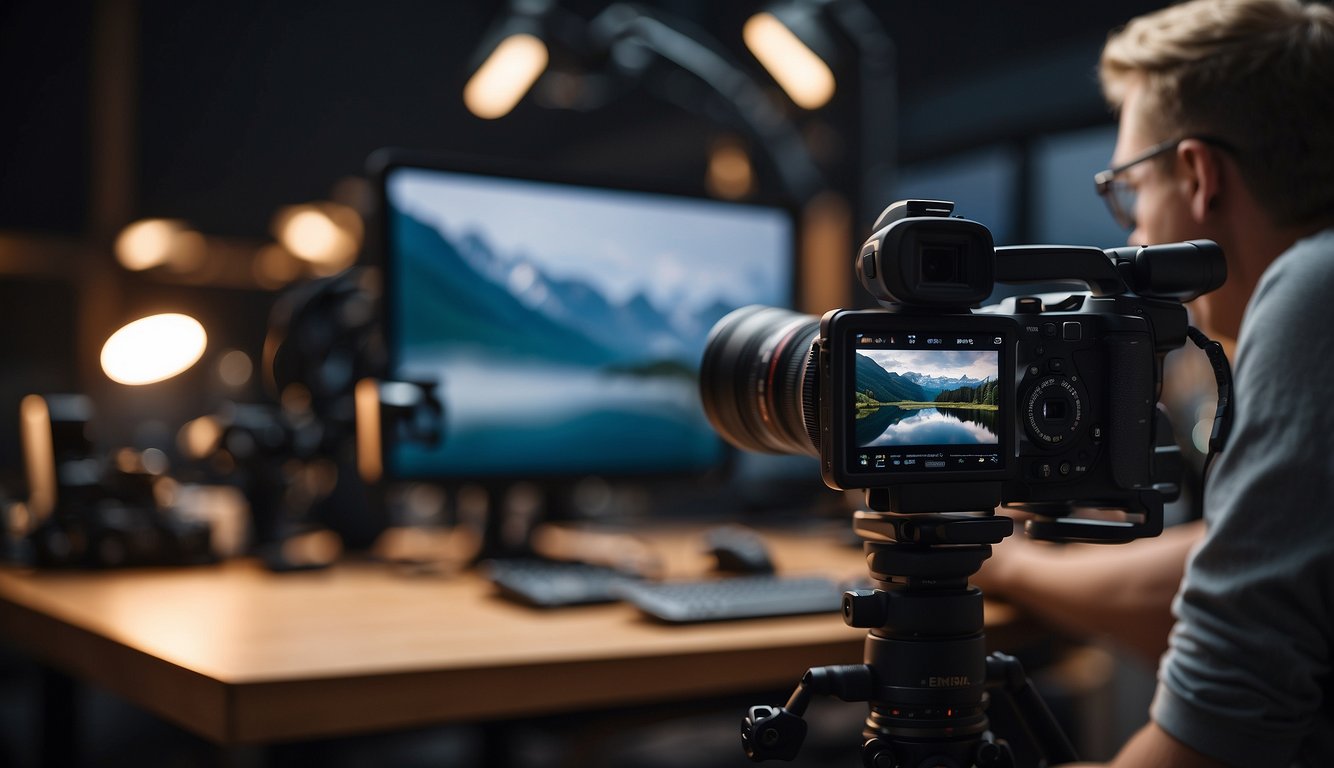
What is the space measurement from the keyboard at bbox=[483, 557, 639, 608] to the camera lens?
37 centimetres

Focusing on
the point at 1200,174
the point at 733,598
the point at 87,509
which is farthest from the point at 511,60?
the point at 1200,174

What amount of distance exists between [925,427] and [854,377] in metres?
0.06

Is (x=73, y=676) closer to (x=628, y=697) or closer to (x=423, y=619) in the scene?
(x=423, y=619)

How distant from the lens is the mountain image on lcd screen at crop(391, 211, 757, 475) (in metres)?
1.40

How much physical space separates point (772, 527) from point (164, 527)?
1.00 m

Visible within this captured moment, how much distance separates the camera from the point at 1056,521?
2.52 ft

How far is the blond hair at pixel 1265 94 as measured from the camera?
95 cm

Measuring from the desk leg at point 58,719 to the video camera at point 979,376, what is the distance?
1.13m

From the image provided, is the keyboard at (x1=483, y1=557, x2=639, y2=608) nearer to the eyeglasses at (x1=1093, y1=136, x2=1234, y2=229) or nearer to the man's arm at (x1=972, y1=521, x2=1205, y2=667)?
the man's arm at (x1=972, y1=521, x2=1205, y2=667)

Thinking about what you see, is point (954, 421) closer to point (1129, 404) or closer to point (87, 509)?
point (1129, 404)

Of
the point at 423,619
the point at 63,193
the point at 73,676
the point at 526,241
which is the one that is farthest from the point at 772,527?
the point at 63,193

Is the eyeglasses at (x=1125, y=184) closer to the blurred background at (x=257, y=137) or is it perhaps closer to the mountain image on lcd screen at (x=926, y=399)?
the mountain image on lcd screen at (x=926, y=399)

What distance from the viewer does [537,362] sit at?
4.86 ft

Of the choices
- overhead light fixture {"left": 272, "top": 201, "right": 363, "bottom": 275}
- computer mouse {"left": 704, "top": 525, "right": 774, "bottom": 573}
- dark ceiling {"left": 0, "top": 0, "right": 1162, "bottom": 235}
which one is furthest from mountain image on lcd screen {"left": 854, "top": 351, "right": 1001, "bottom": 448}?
dark ceiling {"left": 0, "top": 0, "right": 1162, "bottom": 235}
